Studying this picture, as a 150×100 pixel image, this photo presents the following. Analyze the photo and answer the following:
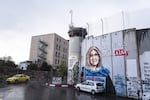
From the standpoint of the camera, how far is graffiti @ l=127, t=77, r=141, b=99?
60.1 feet

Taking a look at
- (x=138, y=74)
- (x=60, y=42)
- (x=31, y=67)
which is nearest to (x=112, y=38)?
(x=138, y=74)

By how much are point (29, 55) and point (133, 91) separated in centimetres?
6086

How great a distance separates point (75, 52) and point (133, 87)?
13323 millimetres

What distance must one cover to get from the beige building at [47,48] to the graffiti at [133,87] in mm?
49020

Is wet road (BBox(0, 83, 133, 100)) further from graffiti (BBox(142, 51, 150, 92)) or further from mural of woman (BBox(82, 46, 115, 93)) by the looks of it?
graffiti (BBox(142, 51, 150, 92))

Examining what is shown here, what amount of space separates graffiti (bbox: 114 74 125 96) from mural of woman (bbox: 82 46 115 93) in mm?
859

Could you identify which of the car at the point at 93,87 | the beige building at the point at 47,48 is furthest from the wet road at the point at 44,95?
the beige building at the point at 47,48

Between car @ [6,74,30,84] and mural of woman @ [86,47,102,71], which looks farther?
car @ [6,74,30,84]

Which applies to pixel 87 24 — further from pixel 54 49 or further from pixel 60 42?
pixel 60 42

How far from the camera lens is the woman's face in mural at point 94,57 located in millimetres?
24062

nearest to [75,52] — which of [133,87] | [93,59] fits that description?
[93,59]

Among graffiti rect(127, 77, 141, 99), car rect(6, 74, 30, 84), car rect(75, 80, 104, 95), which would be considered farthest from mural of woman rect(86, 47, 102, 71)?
car rect(6, 74, 30, 84)

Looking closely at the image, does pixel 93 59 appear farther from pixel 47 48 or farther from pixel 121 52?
pixel 47 48

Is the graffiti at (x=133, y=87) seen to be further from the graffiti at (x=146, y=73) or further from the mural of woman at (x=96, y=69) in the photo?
the mural of woman at (x=96, y=69)
